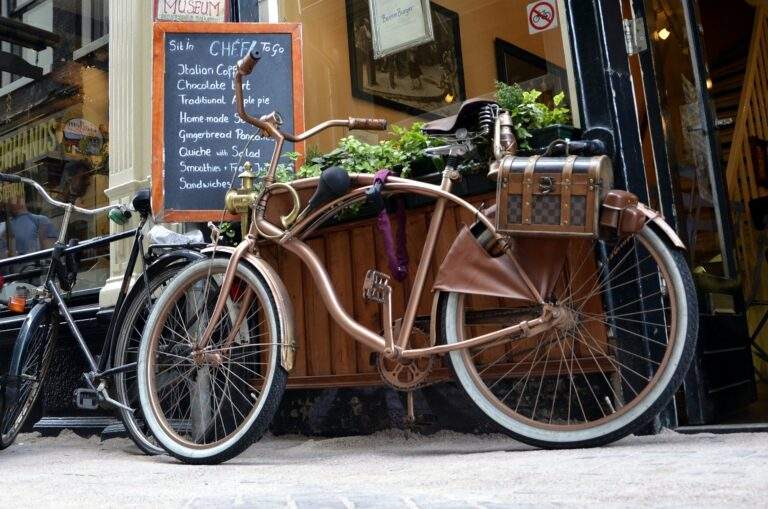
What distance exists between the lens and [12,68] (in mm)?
6301

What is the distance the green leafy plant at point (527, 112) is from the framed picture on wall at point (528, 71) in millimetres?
123

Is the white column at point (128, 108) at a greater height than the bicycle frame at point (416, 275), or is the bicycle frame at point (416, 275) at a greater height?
the white column at point (128, 108)

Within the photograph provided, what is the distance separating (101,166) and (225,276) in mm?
2621

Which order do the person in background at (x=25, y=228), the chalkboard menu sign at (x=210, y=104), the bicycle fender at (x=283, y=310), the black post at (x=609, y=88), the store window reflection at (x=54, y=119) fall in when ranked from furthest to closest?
the person in background at (x=25, y=228) → the store window reflection at (x=54, y=119) → the chalkboard menu sign at (x=210, y=104) → the black post at (x=609, y=88) → the bicycle fender at (x=283, y=310)

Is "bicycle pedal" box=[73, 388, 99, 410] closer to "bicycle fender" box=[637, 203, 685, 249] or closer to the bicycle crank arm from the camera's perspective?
the bicycle crank arm

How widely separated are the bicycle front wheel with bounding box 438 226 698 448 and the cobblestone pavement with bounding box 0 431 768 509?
0.20 metres

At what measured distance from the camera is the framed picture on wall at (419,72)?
4.28 metres

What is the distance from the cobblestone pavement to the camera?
186cm

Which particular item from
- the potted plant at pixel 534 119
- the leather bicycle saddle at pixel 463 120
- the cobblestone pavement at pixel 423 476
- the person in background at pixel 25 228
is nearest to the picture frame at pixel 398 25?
the potted plant at pixel 534 119

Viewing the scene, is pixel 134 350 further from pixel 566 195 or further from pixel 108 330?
pixel 566 195

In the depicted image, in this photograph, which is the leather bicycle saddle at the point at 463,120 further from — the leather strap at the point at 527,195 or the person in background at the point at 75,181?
the person in background at the point at 75,181

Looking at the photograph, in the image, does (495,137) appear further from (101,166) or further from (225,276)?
(101,166)

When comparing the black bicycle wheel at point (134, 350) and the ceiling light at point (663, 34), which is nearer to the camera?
the black bicycle wheel at point (134, 350)

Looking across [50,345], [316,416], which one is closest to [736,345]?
[316,416]
